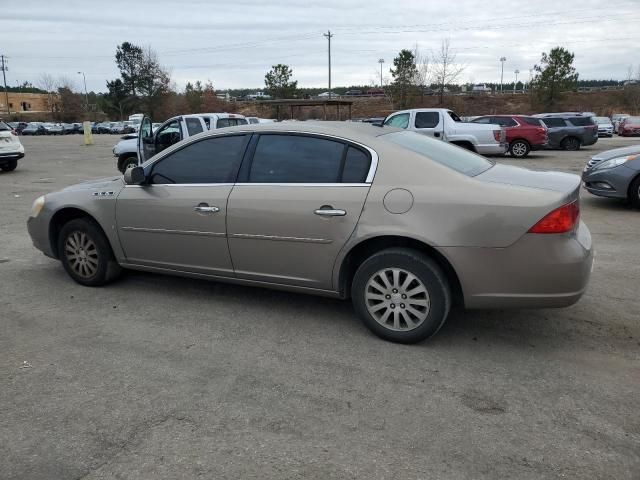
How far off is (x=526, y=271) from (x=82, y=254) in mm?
4019

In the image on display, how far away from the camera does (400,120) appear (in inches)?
656

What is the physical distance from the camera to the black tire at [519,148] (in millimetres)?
20031

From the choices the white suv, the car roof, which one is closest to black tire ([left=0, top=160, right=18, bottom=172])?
the white suv

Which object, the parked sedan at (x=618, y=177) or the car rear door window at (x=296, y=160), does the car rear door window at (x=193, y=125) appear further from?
the car rear door window at (x=296, y=160)

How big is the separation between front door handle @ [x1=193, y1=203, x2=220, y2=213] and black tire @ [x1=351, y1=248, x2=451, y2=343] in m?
1.30

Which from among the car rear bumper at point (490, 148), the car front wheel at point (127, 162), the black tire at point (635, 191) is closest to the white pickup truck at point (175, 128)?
the car front wheel at point (127, 162)

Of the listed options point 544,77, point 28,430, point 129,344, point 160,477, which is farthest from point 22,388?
point 544,77

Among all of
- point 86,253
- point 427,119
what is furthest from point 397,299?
point 427,119

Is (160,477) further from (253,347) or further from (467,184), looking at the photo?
(467,184)

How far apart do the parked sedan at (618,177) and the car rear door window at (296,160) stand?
6.61 metres

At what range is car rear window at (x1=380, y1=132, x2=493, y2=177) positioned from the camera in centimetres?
399

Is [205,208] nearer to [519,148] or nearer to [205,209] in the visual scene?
[205,209]

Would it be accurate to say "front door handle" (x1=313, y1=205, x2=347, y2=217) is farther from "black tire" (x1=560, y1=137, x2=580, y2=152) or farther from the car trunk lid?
"black tire" (x1=560, y1=137, x2=580, y2=152)

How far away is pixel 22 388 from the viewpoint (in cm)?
333
